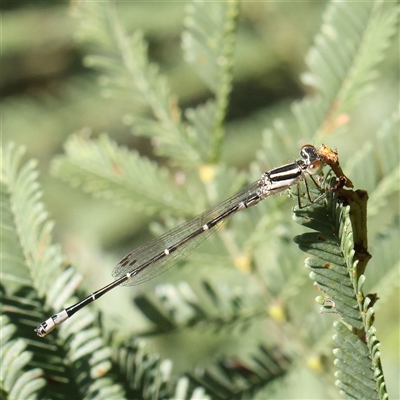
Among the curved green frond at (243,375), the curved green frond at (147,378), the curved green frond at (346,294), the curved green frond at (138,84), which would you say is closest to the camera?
the curved green frond at (346,294)

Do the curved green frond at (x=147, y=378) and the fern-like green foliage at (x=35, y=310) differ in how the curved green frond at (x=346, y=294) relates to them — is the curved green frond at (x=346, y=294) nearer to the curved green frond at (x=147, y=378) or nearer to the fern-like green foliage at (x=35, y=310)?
the curved green frond at (x=147, y=378)

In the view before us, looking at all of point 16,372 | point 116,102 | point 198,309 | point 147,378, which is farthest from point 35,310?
point 116,102

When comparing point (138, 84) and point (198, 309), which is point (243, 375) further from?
point (138, 84)

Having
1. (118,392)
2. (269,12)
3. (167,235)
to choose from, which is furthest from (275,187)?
(269,12)

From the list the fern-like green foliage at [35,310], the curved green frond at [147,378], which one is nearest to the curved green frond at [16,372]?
the fern-like green foliage at [35,310]

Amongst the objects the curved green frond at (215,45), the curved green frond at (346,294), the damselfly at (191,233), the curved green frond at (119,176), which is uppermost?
the curved green frond at (215,45)

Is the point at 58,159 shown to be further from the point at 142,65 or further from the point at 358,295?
the point at 358,295
